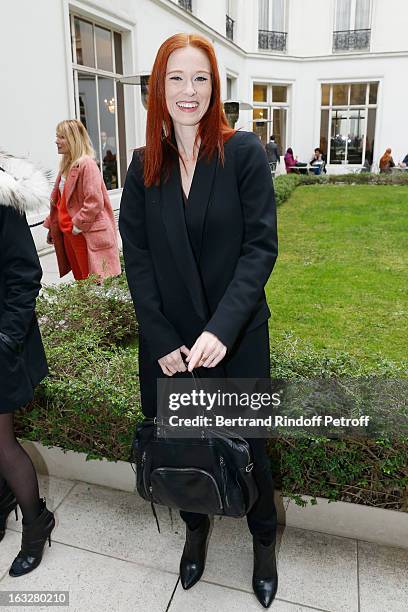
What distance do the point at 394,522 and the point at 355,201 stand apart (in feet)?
40.2

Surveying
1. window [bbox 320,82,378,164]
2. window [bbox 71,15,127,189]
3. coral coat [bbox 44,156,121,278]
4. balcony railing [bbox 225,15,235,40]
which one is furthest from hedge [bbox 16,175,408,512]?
window [bbox 320,82,378,164]

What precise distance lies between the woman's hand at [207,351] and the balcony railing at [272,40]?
24.9 meters

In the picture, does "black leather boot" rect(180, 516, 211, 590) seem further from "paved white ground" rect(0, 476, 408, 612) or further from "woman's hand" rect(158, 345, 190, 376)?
"woman's hand" rect(158, 345, 190, 376)

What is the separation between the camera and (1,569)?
7.91ft

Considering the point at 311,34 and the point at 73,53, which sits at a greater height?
the point at 311,34

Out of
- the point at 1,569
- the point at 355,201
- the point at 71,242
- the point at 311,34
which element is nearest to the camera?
the point at 1,569

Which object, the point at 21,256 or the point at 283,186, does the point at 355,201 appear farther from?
the point at 21,256

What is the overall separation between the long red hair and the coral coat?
3.08 meters

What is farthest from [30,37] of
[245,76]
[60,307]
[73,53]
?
[245,76]

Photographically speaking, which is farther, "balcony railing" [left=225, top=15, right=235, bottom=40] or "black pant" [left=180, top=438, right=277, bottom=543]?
"balcony railing" [left=225, top=15, right=235, bottom=40]

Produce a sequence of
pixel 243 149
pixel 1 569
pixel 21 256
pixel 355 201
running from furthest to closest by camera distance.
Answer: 1. pixel 355 201
2. pixel 1 569
3. pixel 21 256
4. pixel 243 149

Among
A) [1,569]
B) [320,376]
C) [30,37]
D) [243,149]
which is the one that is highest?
[30,37]

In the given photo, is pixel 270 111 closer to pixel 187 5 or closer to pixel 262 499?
pixel 187 5

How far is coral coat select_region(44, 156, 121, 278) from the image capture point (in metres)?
4.86
